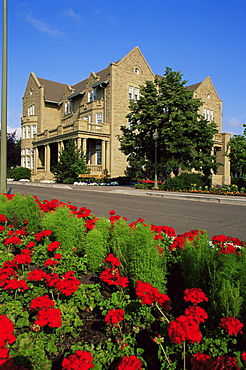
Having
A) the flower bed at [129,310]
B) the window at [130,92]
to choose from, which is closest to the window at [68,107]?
the window at [130,92]

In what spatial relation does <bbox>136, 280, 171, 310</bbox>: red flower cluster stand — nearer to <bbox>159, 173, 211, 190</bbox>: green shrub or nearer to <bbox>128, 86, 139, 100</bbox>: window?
<bbox>159, 173, 211, 190</bbox>: green shrub

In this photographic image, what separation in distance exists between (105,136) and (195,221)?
27037mm

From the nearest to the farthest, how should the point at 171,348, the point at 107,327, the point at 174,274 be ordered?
the point at 171,348
the point at 107,327
the point at 174,274

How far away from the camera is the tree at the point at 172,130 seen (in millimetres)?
23562

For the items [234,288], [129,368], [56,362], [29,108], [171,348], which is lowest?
[56,362]

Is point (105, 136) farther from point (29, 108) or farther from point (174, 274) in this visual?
point (174, 274)

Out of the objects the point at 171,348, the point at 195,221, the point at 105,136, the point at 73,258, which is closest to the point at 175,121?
the point at 105,136

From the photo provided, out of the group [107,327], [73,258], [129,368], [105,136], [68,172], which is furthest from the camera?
[105,136]

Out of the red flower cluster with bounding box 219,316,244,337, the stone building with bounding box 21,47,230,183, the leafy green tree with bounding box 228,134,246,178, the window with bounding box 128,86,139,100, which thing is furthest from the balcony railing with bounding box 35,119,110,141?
the red flower cluster with bounding box 219,316,244,337

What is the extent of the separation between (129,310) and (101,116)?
3526 cm

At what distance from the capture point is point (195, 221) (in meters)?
8.18

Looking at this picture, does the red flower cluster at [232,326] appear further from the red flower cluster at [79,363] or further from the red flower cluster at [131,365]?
the red flower cluster at [79,363]

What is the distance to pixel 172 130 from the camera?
77.4 ft

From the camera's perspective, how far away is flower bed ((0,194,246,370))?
6.04ft
